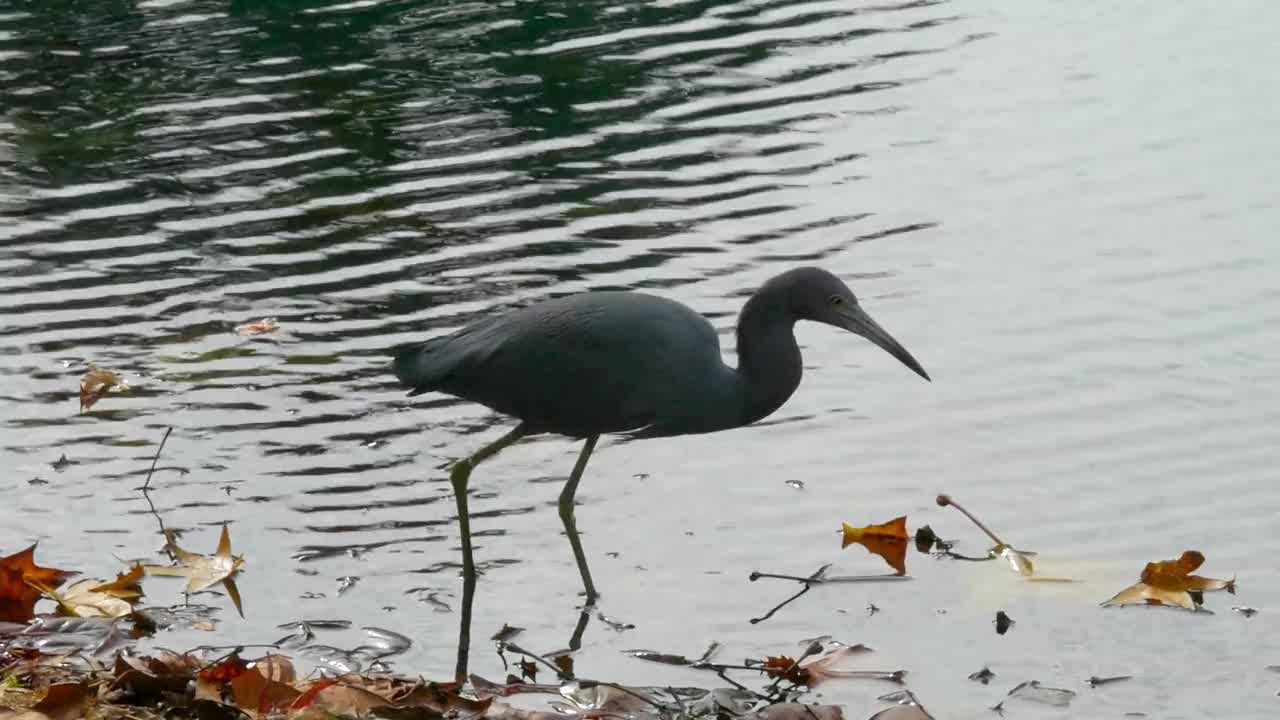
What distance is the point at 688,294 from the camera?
860 cm

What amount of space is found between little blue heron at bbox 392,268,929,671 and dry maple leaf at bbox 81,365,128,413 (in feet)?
6.43

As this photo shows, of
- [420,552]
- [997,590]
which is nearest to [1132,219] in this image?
[997,590]

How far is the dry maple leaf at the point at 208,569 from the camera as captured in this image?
5.89 meters

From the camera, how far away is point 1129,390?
745 cm

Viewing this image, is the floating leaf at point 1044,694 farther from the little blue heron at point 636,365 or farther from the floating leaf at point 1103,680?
the little blue heron at point 636,365

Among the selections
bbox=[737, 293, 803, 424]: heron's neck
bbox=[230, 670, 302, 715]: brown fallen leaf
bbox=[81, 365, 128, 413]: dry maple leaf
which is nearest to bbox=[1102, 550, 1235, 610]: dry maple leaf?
bbox=[737, 293, 803, 424]: heron's neck

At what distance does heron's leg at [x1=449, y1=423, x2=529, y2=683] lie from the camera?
18.5ft

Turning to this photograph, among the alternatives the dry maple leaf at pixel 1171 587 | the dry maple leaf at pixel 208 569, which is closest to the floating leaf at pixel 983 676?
the dry maple leaf at pixel 1171 587

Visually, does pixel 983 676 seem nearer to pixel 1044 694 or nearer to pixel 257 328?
pixel 1044 694

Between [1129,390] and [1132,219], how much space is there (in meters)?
2.09

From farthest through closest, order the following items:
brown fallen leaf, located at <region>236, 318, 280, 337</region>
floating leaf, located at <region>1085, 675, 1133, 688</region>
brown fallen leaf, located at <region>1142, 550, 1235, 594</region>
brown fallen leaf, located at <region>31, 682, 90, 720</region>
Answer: brown fallen leaf, located at <region>236, 318, 280, 337</region> < brown fallen leaf, located at <region>1142, 550, 1235, 594</region> < floating leaf, located at <region>1085, 675, 1133, 688</region> < brown fallen leaf, located at <region>31, 682, 90, 720</region>

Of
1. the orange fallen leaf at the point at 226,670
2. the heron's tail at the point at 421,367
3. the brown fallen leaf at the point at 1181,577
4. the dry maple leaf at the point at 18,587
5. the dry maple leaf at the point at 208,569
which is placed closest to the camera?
the orange fallen leaf at the point at 226,670

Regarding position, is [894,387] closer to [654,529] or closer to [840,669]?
[654,529]

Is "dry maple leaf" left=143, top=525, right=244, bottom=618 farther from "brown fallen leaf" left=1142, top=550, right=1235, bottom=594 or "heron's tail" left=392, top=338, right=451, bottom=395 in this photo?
"brown fallen leaf" left=1142, top=550, right=1235, bottom=594
